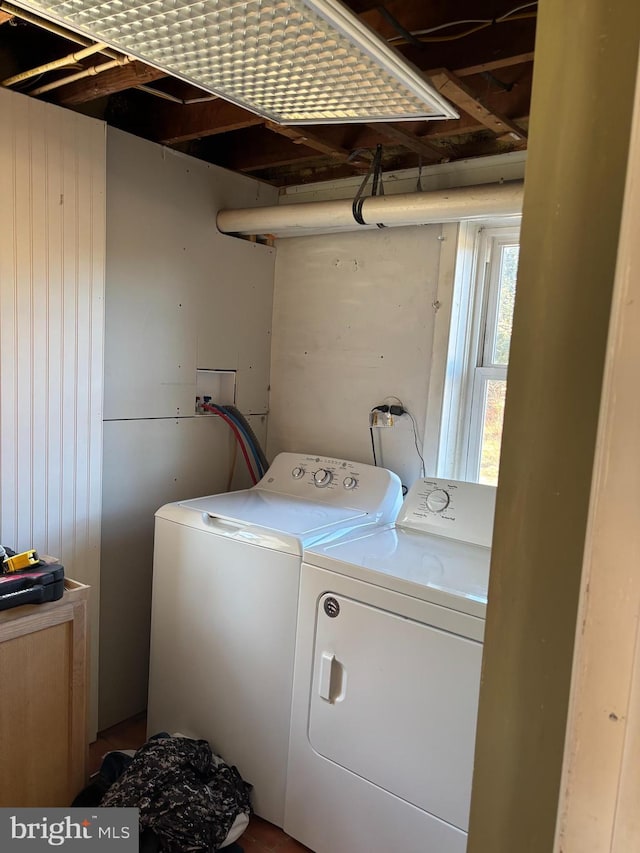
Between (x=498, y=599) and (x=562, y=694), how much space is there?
0.27 feet

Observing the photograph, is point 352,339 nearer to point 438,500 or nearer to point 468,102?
point 438,500

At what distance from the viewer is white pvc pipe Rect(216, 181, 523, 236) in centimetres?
193

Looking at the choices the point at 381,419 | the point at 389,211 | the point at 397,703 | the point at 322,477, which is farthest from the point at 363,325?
the point at 397,703

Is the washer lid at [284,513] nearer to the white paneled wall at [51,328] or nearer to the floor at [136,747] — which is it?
the white paneled wall at [51,328]

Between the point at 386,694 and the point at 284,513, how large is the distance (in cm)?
71

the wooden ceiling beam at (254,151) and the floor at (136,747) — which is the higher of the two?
the wooden ceiling beam at (254,151)

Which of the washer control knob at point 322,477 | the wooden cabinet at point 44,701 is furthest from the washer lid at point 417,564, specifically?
the wooden cabinet at point 44,701

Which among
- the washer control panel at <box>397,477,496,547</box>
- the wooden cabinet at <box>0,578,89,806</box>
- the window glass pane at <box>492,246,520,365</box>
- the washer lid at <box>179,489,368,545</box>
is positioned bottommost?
the wooden cabinet at <box>0,578,89,806</box>

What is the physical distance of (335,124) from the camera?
6.74ft

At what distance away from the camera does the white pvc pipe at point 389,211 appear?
1.93m

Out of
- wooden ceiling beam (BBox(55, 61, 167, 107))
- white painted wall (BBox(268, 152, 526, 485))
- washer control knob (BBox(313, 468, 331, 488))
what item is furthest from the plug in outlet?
wooden ceiling beam (BBox(55, 61, 167, 107))

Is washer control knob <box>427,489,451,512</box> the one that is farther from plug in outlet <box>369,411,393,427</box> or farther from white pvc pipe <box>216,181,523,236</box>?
white pvc pipe <box>216,181,523,236</box>

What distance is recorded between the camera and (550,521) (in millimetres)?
453

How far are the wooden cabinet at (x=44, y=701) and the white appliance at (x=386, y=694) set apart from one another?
619 mm
